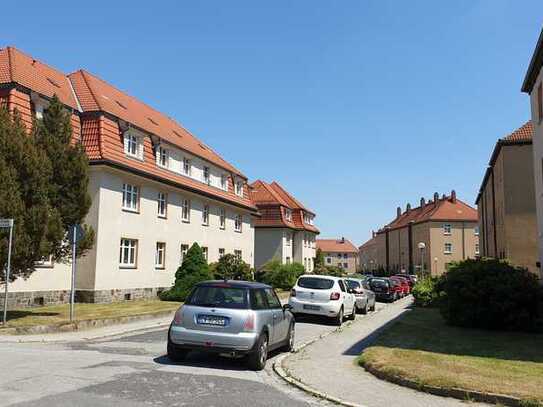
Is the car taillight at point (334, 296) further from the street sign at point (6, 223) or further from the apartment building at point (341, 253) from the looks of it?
the apartment building at point (341, 253)

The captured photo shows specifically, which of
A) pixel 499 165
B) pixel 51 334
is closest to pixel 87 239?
pixel 51 334

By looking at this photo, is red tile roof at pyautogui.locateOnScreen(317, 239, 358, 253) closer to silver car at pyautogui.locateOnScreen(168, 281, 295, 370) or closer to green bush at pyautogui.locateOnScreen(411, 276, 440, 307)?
green bush at pyautogui.locateOnScreen(411, 276, 440, 307)

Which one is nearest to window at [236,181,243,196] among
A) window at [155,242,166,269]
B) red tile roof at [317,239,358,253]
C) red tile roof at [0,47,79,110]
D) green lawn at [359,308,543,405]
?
window at [155,242,166,269]

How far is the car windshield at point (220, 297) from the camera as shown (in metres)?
10.4

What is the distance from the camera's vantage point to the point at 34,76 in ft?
81.4

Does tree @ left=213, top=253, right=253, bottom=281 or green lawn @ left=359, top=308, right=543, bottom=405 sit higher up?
tree @ left=213, top=253, right=253, bottom=281

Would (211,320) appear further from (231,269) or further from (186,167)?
(186,167)

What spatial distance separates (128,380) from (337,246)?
155450 mm

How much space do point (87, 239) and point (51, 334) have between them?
11.7ft

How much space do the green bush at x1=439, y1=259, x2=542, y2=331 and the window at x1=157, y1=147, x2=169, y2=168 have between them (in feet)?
56.9

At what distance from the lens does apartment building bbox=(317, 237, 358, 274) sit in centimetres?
15938

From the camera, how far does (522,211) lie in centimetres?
3181

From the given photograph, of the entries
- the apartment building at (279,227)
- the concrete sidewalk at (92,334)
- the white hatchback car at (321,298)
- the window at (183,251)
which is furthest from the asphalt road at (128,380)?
the apartment building at (279,227)

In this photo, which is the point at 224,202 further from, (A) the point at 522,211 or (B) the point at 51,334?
(B) the point at 51,334
